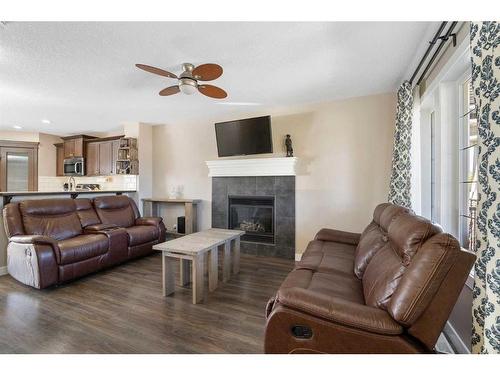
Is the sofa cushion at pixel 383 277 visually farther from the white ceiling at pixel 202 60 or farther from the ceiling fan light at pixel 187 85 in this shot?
the ceiling fan light at pixel 187 85

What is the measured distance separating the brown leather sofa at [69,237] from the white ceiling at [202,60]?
1.64 metres

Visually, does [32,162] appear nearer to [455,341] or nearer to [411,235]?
[411,235]

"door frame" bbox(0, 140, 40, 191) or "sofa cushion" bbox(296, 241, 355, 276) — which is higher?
"door frame" bbox(0, 140, 40, 191)

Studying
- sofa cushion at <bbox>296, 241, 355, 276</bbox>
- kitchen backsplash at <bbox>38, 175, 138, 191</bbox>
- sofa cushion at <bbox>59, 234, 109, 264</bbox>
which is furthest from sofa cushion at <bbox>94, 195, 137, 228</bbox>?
sofa cushion at <bbox>296, 241, 355, 276</bbox>

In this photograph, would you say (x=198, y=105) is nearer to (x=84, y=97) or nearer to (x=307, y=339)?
(x=84, y=97)

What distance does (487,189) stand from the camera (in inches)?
40.1

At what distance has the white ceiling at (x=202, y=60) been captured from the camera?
1940 mm

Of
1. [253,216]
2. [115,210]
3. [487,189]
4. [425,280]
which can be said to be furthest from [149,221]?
[487,189]

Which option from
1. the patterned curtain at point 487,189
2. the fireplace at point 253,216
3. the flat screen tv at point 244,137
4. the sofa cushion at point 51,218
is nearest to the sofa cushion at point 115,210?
the sofa cushion at point 51,218

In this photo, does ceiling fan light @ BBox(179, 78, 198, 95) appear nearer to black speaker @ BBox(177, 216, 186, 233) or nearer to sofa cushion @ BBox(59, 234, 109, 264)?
sofa cushion @ BBox(59, 234, 109, 264)

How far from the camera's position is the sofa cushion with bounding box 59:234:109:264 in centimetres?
272

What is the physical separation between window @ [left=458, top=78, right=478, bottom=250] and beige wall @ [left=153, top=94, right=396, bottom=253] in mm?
1354

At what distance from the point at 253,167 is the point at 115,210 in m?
2.48
